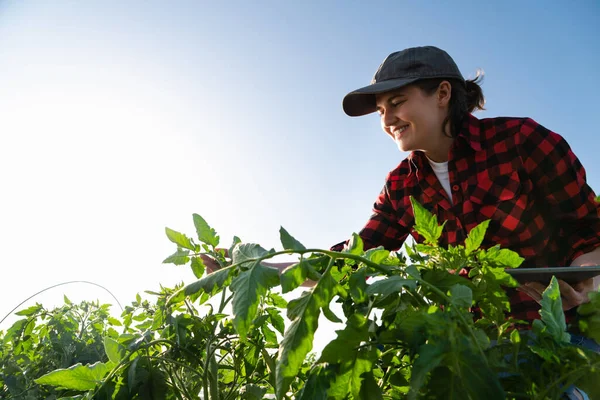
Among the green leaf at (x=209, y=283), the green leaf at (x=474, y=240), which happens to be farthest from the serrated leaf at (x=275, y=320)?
the green leaf at (x=474, y=240)

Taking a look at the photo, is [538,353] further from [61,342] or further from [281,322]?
[61,342]

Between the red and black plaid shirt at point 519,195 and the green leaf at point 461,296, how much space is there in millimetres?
1600

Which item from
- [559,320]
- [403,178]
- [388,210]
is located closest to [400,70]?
[403,178]

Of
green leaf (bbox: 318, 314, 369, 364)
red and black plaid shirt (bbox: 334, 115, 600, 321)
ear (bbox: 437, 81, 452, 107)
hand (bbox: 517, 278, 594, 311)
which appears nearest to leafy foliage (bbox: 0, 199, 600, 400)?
green leaf (bbox: 318, 314, 369, 364)

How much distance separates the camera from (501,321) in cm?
65

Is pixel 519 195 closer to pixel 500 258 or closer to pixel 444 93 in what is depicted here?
pixel 444 93

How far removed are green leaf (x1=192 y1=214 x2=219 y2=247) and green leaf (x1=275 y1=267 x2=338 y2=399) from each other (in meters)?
0.27

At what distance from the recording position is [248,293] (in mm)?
561

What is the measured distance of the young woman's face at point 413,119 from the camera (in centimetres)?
237

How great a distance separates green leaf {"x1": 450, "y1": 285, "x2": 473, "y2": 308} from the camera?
1.65ft

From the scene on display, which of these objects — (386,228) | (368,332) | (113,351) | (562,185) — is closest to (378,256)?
(368,332)

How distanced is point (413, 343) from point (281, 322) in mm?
420

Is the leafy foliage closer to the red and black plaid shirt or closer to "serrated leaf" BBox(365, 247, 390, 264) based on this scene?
"serrated leaf" BBox(365, 247, 390, 264)

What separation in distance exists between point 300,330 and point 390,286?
0.37 feet
